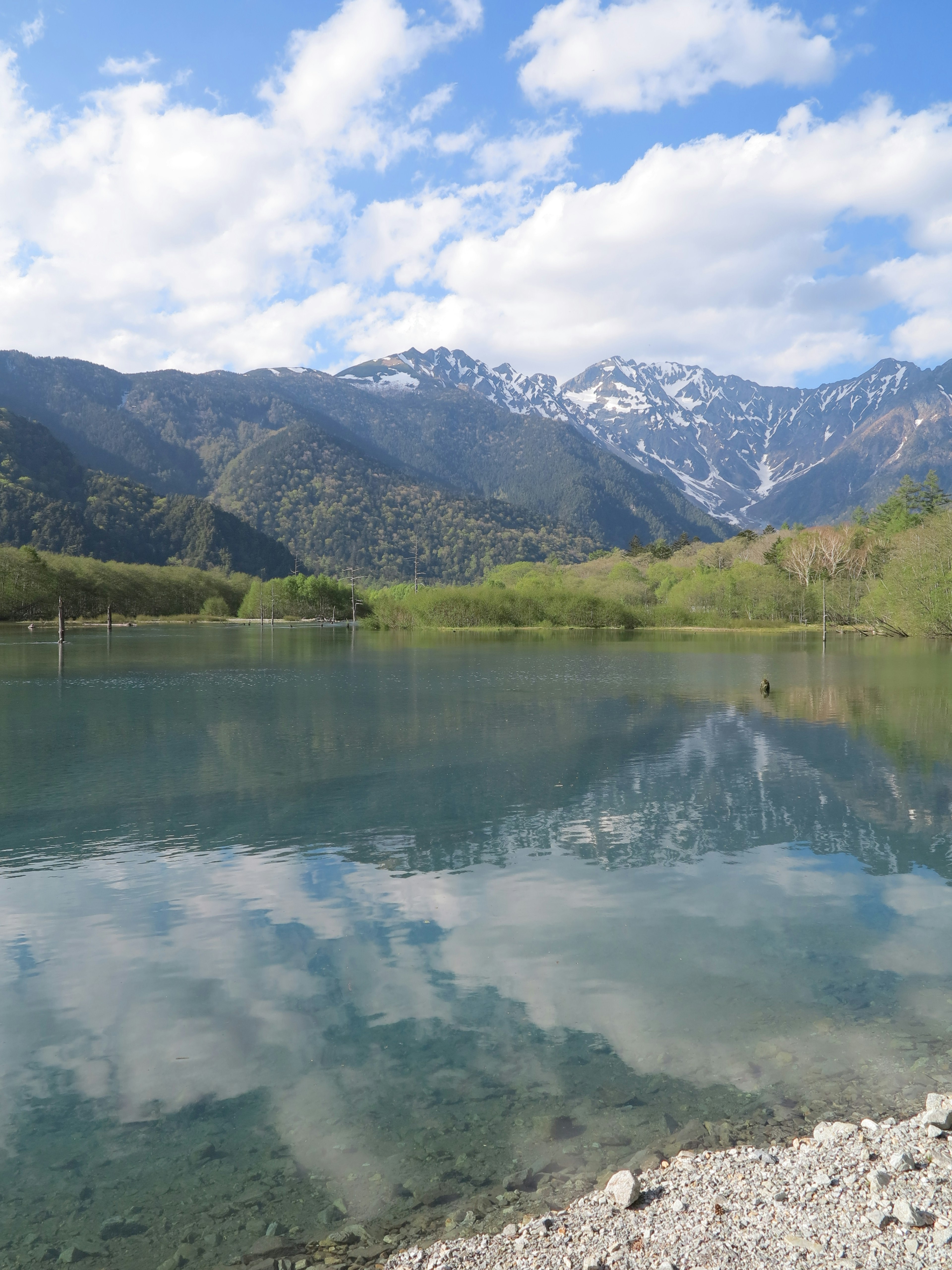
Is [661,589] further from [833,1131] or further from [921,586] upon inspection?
[833,1131]

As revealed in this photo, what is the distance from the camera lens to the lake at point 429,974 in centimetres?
Answer: 582

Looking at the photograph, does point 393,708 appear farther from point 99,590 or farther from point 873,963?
point 99,590

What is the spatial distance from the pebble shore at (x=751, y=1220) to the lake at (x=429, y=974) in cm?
36

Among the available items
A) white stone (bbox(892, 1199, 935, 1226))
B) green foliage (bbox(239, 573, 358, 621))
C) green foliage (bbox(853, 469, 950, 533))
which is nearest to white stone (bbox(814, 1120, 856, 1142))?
white stone (bbox(892, 1199, 935, 1226))

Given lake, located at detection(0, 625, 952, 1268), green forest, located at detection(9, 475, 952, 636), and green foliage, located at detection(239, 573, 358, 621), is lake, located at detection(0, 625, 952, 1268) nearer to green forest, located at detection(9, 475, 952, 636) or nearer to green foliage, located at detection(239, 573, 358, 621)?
green forest, located at detection(9, 475, 952, 636)

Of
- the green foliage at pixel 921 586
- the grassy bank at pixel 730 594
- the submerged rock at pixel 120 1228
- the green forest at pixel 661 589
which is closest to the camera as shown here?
the submerged rock at pixel 120 1228

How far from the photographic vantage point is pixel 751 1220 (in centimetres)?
489

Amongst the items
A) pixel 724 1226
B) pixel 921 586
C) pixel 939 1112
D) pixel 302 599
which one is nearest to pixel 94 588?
pixel 302 599

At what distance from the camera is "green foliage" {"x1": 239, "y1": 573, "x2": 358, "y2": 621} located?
18488 centimetres

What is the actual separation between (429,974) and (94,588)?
532 ft

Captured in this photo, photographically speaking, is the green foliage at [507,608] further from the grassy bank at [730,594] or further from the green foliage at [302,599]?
the green foliage at [302,599]

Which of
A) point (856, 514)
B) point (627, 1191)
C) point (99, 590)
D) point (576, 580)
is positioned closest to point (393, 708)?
point (627, 1191)

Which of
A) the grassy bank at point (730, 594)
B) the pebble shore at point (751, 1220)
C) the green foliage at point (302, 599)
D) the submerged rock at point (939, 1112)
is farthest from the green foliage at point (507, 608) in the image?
the pebble shore at point (751, 1220)

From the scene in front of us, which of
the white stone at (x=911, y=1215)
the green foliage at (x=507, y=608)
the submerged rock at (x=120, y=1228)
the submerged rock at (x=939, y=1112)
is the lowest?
the submerged rock at (x=120, y=1228)
